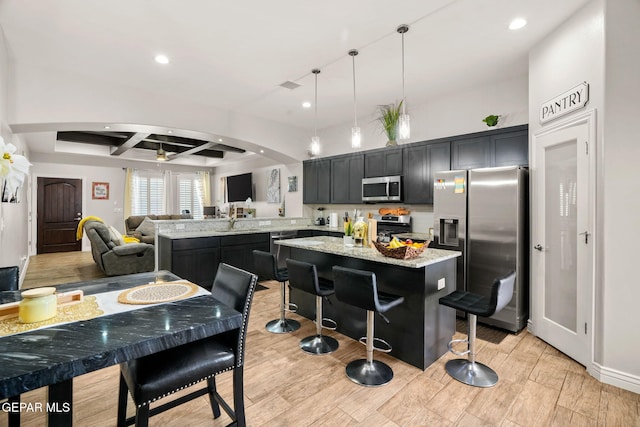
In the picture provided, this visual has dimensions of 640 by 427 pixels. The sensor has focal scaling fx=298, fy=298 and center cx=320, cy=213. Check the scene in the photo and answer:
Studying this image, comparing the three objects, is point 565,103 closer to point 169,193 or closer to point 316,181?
point 316,181

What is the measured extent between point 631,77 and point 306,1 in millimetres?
2487

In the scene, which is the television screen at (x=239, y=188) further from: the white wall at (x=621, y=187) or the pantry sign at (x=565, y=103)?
the white wall at (x=621, y=187)

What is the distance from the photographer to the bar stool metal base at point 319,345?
2666mm

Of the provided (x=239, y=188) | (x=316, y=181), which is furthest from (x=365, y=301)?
(x=239, y=188)

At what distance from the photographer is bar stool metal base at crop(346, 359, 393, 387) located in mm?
2209

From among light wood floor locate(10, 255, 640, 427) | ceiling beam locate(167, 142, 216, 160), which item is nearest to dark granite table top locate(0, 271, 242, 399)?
light wood floor locate(10, 255, 640, 427)

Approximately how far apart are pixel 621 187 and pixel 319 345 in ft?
8.77

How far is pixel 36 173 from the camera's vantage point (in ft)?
25.0

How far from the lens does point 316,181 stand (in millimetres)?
6074

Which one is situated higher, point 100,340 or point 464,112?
point 464,112

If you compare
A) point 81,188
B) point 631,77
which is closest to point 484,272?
point 631,77

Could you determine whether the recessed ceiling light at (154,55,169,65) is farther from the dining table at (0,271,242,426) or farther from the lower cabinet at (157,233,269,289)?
the dining table at (0,271,242,426)

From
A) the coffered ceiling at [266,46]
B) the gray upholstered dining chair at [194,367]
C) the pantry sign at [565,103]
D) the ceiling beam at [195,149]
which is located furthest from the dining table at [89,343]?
the ceiling beam at [195,149]

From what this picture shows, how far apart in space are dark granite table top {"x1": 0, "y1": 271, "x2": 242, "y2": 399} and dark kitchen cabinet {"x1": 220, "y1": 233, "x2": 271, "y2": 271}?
10.5ft
